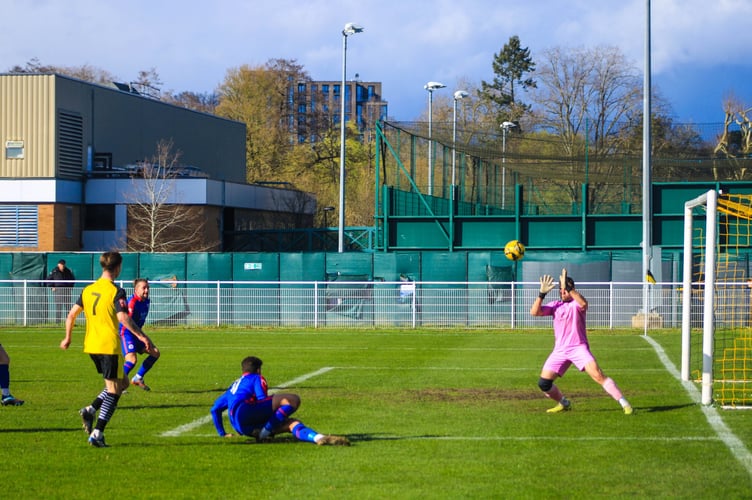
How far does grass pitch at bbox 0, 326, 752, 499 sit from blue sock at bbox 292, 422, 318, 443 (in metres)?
0.10

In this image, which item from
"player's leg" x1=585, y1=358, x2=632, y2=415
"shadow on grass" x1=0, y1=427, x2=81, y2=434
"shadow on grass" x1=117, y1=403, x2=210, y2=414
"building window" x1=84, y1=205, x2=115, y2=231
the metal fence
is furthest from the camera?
"building window" x1=84, y1=205, x2=115, y2=231

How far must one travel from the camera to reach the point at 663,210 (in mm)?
35938

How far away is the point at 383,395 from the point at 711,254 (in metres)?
4.68

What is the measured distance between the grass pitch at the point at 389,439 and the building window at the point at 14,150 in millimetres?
33035

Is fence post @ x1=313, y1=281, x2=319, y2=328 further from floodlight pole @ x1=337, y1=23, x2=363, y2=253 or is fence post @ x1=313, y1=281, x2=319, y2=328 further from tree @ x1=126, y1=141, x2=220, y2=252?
tree @ x1=126, y1=141, x2=220, y2=252

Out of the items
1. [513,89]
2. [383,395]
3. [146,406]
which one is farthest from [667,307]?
[513,89]

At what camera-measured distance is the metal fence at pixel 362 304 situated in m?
28.4

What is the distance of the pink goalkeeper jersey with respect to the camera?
12242 mm

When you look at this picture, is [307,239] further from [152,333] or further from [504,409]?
[504,409]

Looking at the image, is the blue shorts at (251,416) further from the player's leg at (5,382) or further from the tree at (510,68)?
the tree at (510,68)

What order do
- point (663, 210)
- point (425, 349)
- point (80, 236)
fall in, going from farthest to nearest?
point (80, 236), point (663, 210), point (425, 349)

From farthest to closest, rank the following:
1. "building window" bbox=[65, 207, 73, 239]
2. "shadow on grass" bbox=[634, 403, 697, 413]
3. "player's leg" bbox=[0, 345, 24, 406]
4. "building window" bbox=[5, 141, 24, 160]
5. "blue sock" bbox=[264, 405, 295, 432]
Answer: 1. "building window" bbox=[65, 207, 73, 239]
2. "building window" bbox=[5, 141, 24, 160]
3. "player's leg" bbox=[0, 345, 24, 406]
4. "shadow on grass" bbox=[634, 403, 697, 413]
5. "blue sock" bbox=[264, 405, 295, 432]

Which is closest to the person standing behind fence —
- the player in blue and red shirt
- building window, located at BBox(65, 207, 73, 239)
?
the player in blue and red shirt

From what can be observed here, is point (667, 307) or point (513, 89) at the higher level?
point (513, 89)
